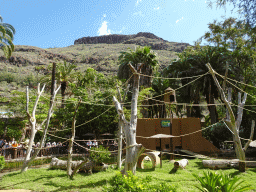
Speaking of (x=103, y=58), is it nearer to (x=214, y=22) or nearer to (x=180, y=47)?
(x=180, y=47)

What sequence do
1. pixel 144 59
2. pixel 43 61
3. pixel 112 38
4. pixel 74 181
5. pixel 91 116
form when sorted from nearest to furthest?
pixel 74 181 < pixel 91 116 < pixel 144 59 < pixel 43 61 < pixel 112 38

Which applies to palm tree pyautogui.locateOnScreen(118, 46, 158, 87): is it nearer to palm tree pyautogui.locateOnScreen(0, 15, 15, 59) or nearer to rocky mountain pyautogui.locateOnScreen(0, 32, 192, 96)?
palm tree pyautogui.locateOnScreen(0, 15, 15, 59)

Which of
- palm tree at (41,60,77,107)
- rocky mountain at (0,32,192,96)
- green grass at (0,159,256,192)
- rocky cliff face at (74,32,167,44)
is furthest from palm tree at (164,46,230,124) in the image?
rocky cliff face at (74,32,167,44)

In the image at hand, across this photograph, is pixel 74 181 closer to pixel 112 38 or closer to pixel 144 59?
pixel 144 59

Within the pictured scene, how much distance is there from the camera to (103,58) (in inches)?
3039

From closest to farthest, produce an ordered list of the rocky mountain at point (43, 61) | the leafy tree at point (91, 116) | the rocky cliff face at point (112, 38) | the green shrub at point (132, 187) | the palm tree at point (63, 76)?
1. the green shrub at point (132, 187)
2. the leafy tree at point (91, 116)
3. the palm tree at point (63, 76)
4. the rocky mountain at point (43, 61)
5. the rocky cliff face at point (112, 38)

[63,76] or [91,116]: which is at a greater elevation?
[63,76]

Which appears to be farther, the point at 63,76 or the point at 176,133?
the point at 63,76

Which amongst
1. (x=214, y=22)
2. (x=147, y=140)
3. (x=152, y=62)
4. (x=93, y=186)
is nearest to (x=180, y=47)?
(x=214, y=22)

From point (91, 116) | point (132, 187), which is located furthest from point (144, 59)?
point (132, 187)

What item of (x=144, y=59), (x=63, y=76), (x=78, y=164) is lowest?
(x=78, y=164)

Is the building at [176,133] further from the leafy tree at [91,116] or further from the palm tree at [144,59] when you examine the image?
the palm tree at [144,59]

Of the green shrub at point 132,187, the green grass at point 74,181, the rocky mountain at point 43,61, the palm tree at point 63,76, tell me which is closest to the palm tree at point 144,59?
the palm tree at point 63,76

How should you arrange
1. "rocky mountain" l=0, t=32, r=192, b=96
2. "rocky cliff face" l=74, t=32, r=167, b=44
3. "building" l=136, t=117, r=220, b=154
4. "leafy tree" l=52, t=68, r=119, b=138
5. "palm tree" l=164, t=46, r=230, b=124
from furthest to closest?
"rocky cliff face" l=74, t=32, r=167, b=44 → "rocky mountain" l=0, t=32, r=192, b=96 → "palm tree" l=164, t=46, r=230, b=124 → "leafy tree" l=52, t=68, r=119, b=138 → "building" l=136, t=117, r=220, b=154
